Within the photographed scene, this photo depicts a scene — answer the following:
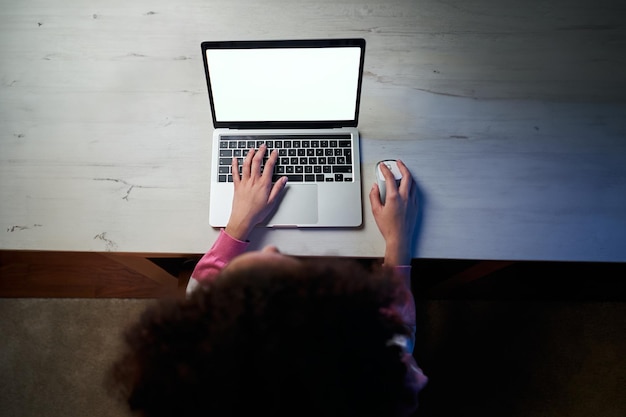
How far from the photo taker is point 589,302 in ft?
4.37

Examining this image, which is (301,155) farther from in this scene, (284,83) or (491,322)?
(491,322)

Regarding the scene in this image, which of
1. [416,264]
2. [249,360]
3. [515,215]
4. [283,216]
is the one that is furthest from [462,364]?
[249,360]

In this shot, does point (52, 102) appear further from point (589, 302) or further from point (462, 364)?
point (589, 302)

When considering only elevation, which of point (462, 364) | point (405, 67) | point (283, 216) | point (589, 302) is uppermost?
point (405, 67)

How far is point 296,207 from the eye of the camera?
0.85m

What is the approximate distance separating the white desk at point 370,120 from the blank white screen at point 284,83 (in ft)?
0.28

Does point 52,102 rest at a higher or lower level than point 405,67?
lower

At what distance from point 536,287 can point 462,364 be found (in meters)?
0.34

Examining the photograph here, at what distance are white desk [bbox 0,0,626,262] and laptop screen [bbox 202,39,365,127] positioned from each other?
0.26 ft

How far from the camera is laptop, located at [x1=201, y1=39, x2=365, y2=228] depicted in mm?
789

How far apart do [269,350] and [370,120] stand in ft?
1.84

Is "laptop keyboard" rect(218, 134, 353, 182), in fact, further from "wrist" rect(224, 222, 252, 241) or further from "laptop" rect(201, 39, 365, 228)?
"wrist" rect(224, 222, 252, 241)

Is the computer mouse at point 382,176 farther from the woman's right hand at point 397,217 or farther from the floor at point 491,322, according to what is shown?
the floor at point 491,322

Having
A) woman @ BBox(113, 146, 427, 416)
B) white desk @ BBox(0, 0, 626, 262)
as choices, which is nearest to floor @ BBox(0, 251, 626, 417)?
white desk @ BBox(0, 0, 626, 262)
